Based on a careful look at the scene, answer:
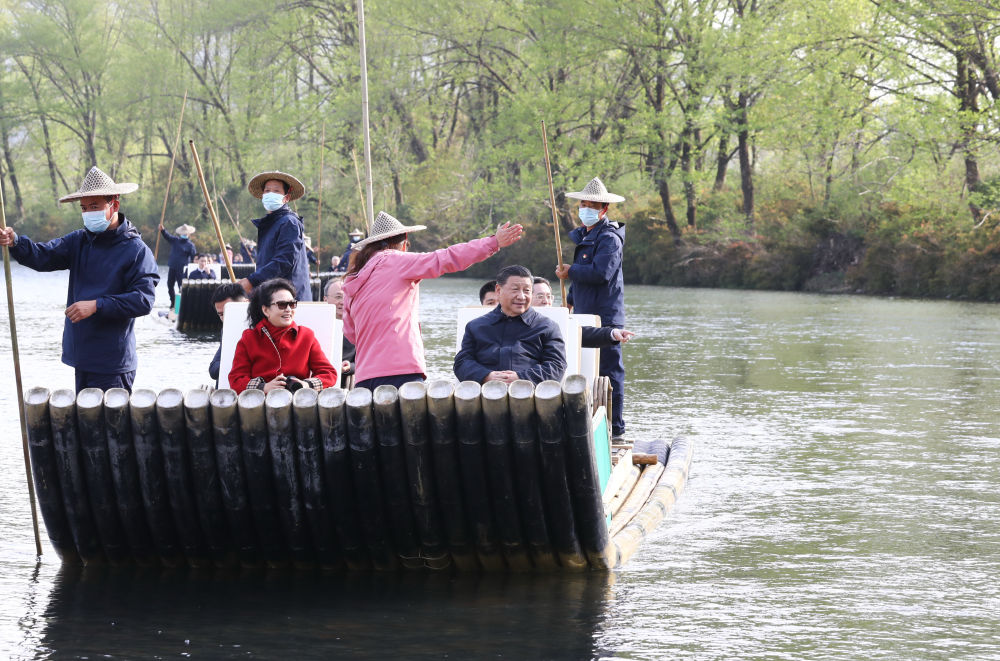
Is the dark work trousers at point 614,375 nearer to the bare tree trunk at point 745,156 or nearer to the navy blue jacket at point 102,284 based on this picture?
the navy blue jacket at point 102,284

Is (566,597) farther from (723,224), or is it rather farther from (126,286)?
(723,224)

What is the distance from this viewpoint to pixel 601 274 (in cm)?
1050

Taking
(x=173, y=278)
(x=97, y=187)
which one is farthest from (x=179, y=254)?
(x=97, y=187)

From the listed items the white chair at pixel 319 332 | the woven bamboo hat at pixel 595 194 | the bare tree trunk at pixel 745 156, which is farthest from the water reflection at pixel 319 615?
the bare tree trunk at pixel 745 156

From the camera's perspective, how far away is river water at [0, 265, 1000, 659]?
19.5 ft

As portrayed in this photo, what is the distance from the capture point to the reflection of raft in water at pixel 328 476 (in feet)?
21.5

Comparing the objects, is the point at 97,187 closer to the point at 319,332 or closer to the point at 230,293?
the point at 319,332

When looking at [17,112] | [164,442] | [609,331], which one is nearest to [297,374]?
[164,442]

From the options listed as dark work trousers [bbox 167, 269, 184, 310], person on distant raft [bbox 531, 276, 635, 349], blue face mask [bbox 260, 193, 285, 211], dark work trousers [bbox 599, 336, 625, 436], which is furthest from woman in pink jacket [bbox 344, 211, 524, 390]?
dark work trousers [bbox 167, 269, 184, 310]

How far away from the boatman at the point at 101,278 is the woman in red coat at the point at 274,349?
28.5 inches

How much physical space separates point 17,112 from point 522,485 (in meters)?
73.4

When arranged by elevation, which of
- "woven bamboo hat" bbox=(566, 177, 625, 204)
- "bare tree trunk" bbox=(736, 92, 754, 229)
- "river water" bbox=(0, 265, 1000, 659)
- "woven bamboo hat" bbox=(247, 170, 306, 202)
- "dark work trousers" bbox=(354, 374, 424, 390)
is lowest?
"river water" bbox=(0, 265, 1000, 659)

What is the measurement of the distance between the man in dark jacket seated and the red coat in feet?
2.72

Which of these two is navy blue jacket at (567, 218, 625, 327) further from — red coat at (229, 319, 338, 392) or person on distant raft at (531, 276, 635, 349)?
red coat at (229, 319, 338, 392)
